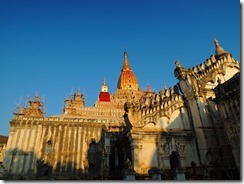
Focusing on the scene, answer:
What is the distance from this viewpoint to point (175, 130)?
1803 centimetres

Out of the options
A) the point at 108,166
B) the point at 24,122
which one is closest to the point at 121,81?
the point at 24,122

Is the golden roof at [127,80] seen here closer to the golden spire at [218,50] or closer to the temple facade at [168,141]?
the temple facade at [168,141]

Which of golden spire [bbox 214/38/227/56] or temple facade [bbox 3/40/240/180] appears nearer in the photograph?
temple facade [bbox 3/40/240/180]

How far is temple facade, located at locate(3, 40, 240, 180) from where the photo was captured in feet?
51.3

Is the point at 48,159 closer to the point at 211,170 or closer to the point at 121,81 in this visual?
the point at 211,170

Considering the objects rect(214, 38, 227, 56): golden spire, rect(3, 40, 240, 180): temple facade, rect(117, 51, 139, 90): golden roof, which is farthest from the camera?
rect(117, 51, 139, 90): golden roof

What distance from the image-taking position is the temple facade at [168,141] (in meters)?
15.6

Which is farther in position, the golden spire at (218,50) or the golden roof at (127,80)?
the golden roof at (127,80)

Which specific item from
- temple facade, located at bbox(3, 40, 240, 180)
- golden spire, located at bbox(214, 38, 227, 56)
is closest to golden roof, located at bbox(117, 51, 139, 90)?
temple facade, located at bbox(3, 40, 240, 180)

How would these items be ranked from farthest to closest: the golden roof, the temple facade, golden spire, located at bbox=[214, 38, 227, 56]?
the golden roof < golden spire, located at bbox=[214, 38, 227, 56] < the temple facade

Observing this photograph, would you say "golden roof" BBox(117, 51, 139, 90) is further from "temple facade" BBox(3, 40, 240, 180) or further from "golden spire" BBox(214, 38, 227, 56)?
"golden spire" BBox(214, 38, 227, 56)

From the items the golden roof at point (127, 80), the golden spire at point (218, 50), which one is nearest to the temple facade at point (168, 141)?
the golden spire at point (218, 50)

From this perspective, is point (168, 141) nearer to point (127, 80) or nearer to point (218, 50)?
point (218, 50)

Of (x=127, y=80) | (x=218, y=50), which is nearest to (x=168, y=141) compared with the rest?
(x=218, y=50)
